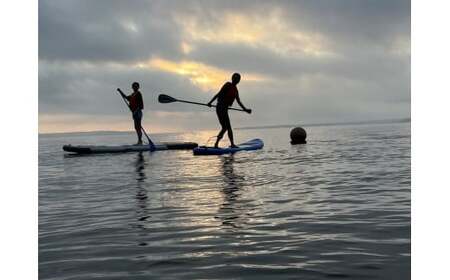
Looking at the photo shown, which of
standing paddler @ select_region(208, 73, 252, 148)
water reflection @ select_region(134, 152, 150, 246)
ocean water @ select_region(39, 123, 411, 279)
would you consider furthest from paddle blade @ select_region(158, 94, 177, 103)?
ocean water @ select_region(39, 123, 411, 279)

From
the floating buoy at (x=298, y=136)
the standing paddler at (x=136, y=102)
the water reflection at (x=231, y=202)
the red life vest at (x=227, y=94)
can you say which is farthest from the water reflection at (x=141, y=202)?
the floating buoy at (x=298, y=136)

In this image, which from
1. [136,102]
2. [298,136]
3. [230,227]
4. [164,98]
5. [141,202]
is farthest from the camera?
[298,136]

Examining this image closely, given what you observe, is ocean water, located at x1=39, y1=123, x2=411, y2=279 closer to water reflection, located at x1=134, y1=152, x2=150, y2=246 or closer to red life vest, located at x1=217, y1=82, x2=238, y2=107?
water reflection, located at x1=134, y1=152, x2=150, y2=246

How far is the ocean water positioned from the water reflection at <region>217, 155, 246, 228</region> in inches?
0.9

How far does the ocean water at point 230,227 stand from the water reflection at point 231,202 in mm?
23

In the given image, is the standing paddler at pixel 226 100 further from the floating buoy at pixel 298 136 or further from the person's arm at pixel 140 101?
the floating buoy at pixel 298 136

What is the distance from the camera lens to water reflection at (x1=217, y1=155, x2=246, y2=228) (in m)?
6.02

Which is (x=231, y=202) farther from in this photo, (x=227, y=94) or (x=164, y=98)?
(x=164, y=98)

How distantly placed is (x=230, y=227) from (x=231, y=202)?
1.68 meters

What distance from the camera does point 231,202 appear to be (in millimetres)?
7344

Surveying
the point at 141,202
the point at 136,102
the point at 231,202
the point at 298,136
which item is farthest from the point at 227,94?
the point at 231,202

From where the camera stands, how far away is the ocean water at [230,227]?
420 centimetres

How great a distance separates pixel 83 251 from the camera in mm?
4926

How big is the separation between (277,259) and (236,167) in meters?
8.55
